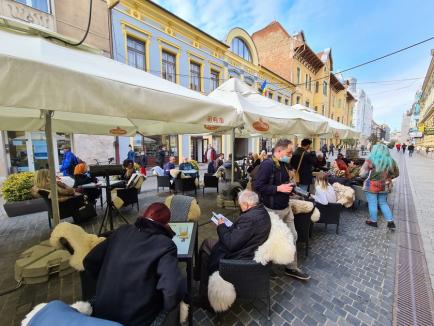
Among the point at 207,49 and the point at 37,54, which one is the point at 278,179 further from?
the point at 207,49

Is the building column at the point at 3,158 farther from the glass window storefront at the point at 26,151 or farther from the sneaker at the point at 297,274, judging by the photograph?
the sneaker at the point at 297,274

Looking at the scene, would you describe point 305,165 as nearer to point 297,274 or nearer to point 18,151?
point 297,274

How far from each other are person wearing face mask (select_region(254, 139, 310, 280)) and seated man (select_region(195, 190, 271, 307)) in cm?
61

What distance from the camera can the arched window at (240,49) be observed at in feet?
56.4

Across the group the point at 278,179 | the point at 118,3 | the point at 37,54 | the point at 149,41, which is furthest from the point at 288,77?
the point at 37,54

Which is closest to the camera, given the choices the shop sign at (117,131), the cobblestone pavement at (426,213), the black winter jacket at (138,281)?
the black winter jacket at (138,281)

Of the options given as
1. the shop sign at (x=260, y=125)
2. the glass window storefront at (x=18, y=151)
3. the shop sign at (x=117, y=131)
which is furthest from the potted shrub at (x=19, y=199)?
the shop sign at (x=260, y=125)

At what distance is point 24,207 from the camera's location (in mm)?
5227

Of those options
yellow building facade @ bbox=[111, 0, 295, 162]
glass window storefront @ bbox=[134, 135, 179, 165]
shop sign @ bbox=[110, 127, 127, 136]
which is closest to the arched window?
yellow building facade @ bbox=[111, 0, 295, 162]

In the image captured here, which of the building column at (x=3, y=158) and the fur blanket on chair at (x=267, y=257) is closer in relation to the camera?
the fur blanket on chair at (x=267, y=257)

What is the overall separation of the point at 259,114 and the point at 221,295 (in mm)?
2796

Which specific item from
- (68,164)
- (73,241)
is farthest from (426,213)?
(68,164)

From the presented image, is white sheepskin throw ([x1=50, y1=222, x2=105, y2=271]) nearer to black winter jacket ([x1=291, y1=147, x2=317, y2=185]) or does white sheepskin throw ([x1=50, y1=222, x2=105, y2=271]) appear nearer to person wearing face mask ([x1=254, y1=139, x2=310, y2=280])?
person wearing face mask ([x1=254, y1=139, x2=310, y2=280])

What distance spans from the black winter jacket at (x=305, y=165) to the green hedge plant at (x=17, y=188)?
22.1 ft
